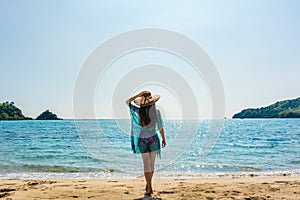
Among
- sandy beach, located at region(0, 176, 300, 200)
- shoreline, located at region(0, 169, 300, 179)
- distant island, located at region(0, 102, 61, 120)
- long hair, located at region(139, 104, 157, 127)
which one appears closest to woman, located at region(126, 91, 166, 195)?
long hair, located at region(139, 104, 157, 127)

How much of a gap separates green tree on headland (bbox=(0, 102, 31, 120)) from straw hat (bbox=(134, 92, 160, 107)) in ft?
431

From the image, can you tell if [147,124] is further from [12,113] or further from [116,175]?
[12,113]

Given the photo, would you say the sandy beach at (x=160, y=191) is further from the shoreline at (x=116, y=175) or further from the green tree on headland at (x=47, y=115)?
the green tree on headland at (x=47, y=115)

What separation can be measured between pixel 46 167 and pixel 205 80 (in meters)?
8.06

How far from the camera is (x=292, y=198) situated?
18.7ft

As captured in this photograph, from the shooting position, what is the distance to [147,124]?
5.77 meters

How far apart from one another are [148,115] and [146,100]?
297 mm

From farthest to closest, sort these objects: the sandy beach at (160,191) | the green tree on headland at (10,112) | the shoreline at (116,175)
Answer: the green tree on headland at (10,112) → the shoreline at (116,175) → the sandy beach at (160,191)

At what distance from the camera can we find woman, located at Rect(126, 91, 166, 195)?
575cm

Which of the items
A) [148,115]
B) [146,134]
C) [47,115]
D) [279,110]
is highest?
[47,115]

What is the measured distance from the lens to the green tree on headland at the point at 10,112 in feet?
411

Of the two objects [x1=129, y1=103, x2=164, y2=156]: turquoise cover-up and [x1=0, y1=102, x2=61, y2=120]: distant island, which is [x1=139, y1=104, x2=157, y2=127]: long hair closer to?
[x1=129, y1=103, x2=164, y2=156]: turquoise cover-up

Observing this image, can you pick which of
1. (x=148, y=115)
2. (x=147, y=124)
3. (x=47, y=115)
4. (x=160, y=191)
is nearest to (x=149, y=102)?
(x=148, y=115)

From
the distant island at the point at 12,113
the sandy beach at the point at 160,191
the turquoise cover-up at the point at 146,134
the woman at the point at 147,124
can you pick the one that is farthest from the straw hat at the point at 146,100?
the distant island at the point at 12,113
